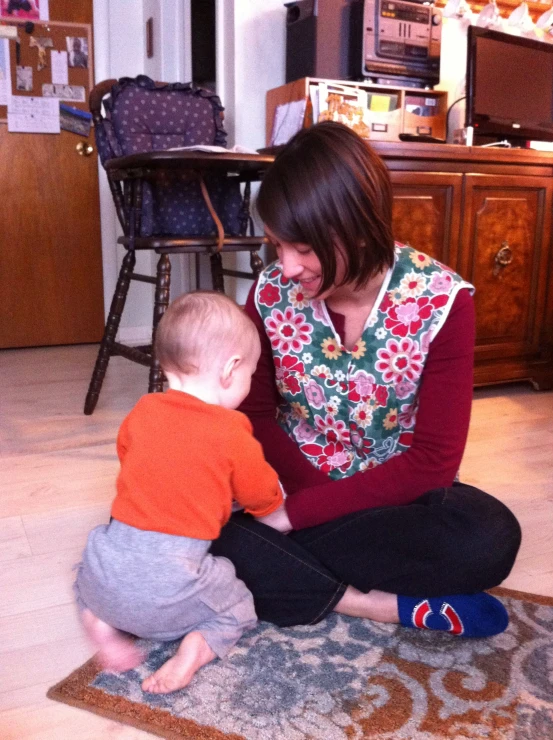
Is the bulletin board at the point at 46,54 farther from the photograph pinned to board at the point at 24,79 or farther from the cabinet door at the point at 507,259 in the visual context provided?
the cabinet door at the point at 507,259

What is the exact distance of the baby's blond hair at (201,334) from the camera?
96 centimetres

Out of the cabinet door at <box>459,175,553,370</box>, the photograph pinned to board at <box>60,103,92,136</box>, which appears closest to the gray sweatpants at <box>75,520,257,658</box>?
the cabinet door at <box>459,175,553,370</box>

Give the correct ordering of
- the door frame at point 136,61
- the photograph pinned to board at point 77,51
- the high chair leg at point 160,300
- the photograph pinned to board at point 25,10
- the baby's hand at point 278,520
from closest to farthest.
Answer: the baby's hand at point 278,520 < the high chair leg at point 160,300 < the door frame at point 136,61 < the photograph pinned to board at point 25,10 < the photograph pinned to board at point 77,51

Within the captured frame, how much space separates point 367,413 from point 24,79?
2.62 metres

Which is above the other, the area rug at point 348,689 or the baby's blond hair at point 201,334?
the baby's blond hair at point 201,334

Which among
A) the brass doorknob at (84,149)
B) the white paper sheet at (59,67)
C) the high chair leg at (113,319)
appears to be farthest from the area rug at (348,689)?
the white paper sheet at (59,67)

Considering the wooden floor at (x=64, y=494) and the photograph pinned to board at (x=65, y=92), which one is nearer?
the wooden floor at (x=64, y=494)

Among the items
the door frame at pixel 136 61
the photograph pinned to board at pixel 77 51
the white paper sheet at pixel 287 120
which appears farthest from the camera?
the photograph pinned to board at pixel 77 51

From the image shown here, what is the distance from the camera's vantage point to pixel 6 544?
137 cm

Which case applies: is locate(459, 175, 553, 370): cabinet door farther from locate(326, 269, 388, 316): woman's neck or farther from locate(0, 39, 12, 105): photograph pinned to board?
locate(0, 39, 12, 105): photograph pinned to board

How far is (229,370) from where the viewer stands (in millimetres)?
983

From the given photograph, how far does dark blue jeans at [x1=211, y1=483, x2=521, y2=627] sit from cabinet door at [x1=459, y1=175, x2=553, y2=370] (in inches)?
55.4

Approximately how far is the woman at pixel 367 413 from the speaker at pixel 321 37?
149cm

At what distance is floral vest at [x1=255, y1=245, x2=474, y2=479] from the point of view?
1.07 m
